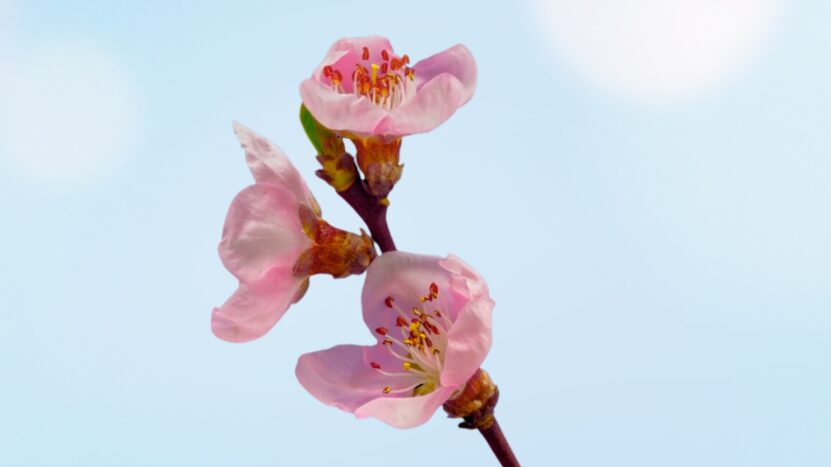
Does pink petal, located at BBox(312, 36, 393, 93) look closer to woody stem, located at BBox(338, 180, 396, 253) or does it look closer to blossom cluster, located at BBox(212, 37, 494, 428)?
blossom cluster, located at BBox(212, 37, 494, 428)

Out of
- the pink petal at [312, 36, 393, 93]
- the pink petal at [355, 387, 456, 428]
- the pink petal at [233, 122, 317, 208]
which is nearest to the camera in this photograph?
the pink petal at [355, 387, 456, 428]

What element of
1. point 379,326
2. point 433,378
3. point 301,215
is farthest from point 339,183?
point 433,378

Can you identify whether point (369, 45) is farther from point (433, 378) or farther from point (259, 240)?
point (433, 378)

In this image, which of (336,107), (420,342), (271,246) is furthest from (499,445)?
(336,107)

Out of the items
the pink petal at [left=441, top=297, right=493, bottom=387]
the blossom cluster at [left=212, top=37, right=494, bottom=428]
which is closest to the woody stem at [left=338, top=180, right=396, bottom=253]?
the blossom cluster at [left=212, top=37, right=494, bottom=428]

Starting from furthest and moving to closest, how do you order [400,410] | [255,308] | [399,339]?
[399,339] < [255,308] < [400,410]

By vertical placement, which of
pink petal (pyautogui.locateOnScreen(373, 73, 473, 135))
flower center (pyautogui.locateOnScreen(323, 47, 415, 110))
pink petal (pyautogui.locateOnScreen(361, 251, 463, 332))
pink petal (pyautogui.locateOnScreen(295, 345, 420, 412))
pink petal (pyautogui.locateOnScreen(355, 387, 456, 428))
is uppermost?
flower center (pyautogui.locateOnScreen(323, 47, 415, 110))

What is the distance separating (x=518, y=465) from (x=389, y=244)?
405mm

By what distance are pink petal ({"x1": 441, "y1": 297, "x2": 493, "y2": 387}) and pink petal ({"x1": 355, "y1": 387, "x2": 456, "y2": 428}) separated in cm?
6

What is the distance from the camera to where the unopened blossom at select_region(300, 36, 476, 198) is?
1484 millimetres

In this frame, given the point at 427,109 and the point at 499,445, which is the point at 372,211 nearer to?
the point at 427,109

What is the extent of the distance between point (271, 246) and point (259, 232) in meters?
0.03

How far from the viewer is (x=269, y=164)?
155cm

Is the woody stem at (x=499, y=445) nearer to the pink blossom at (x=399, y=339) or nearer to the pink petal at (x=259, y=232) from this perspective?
the pink blossom at (x=399, y=339)
